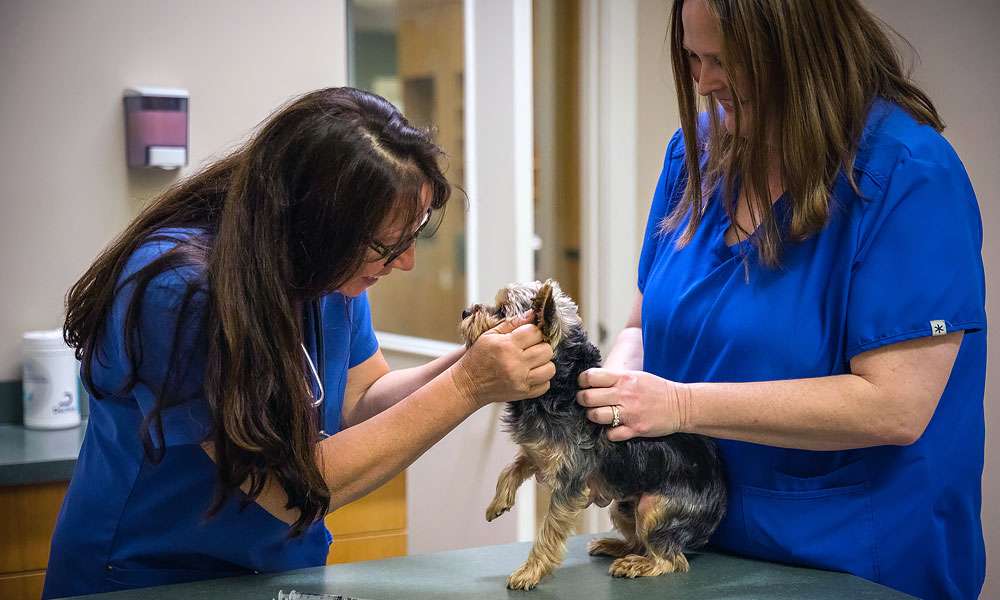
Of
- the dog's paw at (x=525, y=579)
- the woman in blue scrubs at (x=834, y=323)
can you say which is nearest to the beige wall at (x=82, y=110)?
the woman in blue scrubs at (x=834, y=323)

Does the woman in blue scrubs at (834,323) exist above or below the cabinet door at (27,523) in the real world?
above

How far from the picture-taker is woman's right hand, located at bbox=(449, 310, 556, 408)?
1395 millimetres

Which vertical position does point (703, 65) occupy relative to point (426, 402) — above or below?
above

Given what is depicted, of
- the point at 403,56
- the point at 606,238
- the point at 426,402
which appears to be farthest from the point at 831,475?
the point at 403,56

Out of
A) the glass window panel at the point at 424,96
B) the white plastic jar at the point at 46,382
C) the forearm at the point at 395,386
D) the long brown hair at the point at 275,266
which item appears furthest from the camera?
the glass window panel at the point at 424,96

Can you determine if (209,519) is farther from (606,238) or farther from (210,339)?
(606,238)

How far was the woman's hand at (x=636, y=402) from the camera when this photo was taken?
139 centimetres

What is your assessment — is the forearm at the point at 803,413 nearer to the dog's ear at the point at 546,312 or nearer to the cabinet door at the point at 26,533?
the dog's ear at the point at 546,312

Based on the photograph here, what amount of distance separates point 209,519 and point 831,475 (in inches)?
36.4

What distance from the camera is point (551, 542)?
4.64ft

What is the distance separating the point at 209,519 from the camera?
1.44m

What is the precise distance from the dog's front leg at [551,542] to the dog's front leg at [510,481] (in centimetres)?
11

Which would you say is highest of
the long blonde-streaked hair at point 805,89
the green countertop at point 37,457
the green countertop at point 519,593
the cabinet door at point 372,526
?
the long blonde-streaked hair at point 805,89

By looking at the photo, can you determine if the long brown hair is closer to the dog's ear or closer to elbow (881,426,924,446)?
the dog's ear
